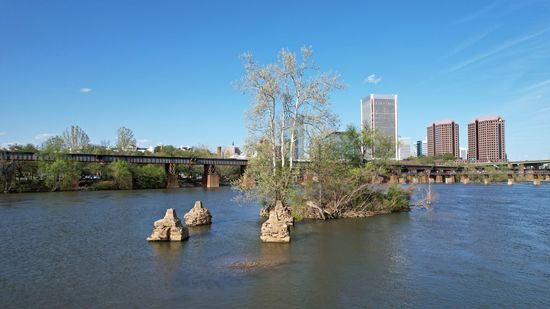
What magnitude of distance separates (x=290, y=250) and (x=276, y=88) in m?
16.2

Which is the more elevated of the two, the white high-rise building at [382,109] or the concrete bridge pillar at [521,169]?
the white high-rise building at [382,109]

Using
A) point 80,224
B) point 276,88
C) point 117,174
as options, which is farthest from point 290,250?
point 117,174

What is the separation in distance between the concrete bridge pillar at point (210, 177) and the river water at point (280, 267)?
71876mm

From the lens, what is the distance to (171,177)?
10019 cm

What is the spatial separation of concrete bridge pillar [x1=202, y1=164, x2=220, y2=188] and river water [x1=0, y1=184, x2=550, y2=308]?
71.9 meters

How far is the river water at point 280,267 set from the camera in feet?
46.8

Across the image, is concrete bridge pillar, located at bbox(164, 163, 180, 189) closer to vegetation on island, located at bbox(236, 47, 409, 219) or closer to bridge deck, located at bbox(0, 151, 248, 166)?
bridge deck, located at bbox(0, 151, 248, 166)

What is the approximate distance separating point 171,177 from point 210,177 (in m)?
10.0

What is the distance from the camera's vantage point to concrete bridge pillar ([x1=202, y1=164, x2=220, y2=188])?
104181 mm

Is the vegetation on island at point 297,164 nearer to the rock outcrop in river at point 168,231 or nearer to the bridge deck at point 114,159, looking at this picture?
the rock outcrop in river at point 168,231

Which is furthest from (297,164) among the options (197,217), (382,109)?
(382,109)

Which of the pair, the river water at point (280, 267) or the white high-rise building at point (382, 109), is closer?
the river water at point (280, 267)

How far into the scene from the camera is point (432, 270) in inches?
707

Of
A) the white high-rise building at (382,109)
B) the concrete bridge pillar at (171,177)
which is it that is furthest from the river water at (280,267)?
the white high-rise building at (382,109)
